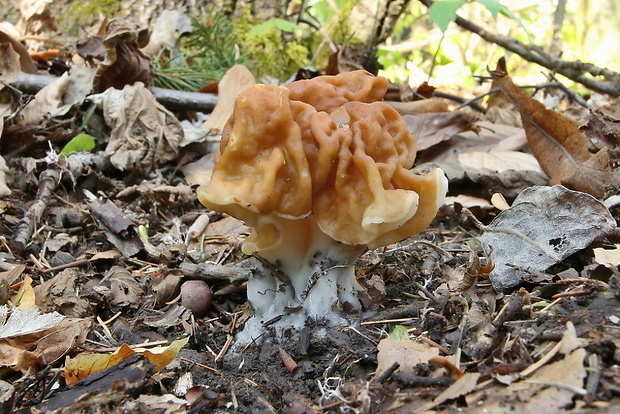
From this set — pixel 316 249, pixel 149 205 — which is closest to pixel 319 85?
pixel 316 249

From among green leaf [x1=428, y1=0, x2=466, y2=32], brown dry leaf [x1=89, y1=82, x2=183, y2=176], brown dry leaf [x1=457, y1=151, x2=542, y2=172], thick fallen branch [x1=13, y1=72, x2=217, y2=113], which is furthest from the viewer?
thick fallen branch [x1=13, y1=72, x2=217, y2=113]

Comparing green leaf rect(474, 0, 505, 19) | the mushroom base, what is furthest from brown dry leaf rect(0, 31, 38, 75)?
green leaf rect(474, 0, 505, 19)

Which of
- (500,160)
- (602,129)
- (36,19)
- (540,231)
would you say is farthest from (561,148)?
(36,19)

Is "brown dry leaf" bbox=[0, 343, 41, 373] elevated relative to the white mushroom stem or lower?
lower

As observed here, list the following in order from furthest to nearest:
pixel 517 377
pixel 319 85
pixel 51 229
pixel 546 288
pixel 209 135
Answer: pixel 209 135
pixel 51 229
pixel 319 85
pixel 546 288
pixel 517 377

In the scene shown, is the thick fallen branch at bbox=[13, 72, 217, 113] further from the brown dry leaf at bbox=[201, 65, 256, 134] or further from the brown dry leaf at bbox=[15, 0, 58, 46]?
the brown dry leaf at bbox=[15, 0, 58, 46]

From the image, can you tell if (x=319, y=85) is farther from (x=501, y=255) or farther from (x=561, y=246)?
(x=561, y=246)

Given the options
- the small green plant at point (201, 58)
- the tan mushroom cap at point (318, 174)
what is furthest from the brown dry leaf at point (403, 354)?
the small green plant at point (201, 58)
